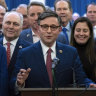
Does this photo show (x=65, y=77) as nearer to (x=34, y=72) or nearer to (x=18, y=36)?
(x=34, y=72)

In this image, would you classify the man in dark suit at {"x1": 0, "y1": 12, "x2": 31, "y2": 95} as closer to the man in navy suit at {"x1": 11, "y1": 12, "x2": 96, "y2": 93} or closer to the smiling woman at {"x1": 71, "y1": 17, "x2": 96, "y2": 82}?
the man in navy suit at {"x1": 11, "y1": 12, "x2": 96, "y2": 93}

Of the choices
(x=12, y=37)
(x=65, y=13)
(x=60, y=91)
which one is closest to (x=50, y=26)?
(x=12, y=37)

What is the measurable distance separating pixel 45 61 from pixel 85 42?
94 centimetres

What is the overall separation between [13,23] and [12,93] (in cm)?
91

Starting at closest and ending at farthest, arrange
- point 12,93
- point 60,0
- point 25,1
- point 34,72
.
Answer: point 34,72 → point 12,93 → point 60,0 → point 25,1

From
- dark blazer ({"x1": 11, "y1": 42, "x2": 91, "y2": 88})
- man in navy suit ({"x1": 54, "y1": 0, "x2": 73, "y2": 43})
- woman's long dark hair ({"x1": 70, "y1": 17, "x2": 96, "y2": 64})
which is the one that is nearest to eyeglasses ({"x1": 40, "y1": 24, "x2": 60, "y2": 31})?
dark blazer ({"x1": 11, "y1": 42, "x2": 91, "y2": 88})

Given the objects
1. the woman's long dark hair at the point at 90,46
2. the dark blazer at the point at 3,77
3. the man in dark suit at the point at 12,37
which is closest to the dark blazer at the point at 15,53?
the man in dark suit at the point at 12,37

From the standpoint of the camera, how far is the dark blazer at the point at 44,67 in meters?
3.03

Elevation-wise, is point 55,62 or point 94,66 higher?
point 55,62

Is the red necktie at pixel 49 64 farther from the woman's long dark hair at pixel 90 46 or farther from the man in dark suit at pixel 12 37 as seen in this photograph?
the woman's long dark hair at pixel 90 46

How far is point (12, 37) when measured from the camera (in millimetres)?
3678

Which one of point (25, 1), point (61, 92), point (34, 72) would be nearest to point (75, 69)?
point (34, 72)

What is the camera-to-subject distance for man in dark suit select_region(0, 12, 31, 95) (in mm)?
3549

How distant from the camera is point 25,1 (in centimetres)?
986
